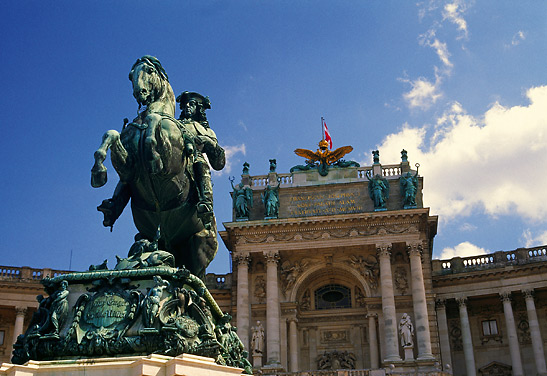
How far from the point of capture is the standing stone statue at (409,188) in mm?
44375

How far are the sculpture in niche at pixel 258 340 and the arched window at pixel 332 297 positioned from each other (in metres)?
5.41

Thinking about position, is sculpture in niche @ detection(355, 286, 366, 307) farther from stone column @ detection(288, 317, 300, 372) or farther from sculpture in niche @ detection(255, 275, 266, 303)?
sculpture in niche @ detection(255, 275, 266, 303)

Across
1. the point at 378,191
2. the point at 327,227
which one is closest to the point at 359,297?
the point at 327,227

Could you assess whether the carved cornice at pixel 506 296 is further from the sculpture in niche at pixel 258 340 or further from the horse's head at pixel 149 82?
the horse's head at pixel 149 82

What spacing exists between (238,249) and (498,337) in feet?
60.3

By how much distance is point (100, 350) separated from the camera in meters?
6.34

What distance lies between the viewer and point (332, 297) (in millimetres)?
46844

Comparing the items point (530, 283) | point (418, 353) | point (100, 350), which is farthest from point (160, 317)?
point (530, 283)

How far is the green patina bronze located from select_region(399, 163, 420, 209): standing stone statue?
120 ft

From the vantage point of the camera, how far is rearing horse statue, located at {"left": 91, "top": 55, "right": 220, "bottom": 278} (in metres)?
7.58

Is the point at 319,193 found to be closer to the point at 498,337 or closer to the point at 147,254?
the point at 498,337

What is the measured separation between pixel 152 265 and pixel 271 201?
127 feet

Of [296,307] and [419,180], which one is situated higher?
[419,180]

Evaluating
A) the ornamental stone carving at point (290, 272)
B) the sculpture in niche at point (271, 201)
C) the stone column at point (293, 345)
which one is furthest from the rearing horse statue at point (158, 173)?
the ornamental stone carving at point (290, 272)
